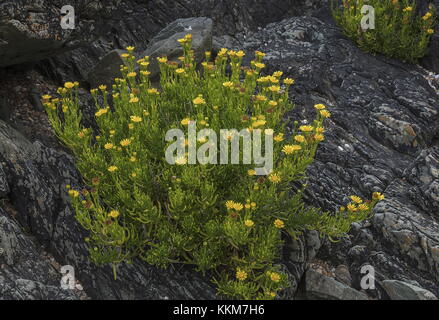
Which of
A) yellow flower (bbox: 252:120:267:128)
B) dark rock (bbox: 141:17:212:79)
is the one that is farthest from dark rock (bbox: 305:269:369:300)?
dark rock (bbox: 141:17:212:79)

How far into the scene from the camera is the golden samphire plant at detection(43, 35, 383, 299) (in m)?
4.26

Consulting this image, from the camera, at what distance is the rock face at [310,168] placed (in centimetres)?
473

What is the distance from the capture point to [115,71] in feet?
24.2

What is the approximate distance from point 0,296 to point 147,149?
67.2 inches

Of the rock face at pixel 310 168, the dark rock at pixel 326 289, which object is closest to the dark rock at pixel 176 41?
the rock face at pixel 310 168

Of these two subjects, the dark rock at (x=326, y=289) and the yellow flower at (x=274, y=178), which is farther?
the dark rock at (x=326, y=289)

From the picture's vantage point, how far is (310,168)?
19.7ft

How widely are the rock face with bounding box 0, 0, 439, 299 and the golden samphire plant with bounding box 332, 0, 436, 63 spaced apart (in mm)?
179

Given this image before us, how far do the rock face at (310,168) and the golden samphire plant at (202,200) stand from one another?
12.7 inches

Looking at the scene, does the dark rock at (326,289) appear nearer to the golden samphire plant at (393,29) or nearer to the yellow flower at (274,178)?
the yellow flower at (274,178)

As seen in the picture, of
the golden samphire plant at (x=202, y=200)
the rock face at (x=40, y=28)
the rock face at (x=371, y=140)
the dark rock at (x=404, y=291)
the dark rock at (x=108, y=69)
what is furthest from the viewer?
the dark rock at (x=108, y=69)

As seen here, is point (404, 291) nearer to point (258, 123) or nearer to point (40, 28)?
point (258, 123)

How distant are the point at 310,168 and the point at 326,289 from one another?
1.48 meters

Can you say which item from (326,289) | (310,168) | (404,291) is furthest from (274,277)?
(310,168)
